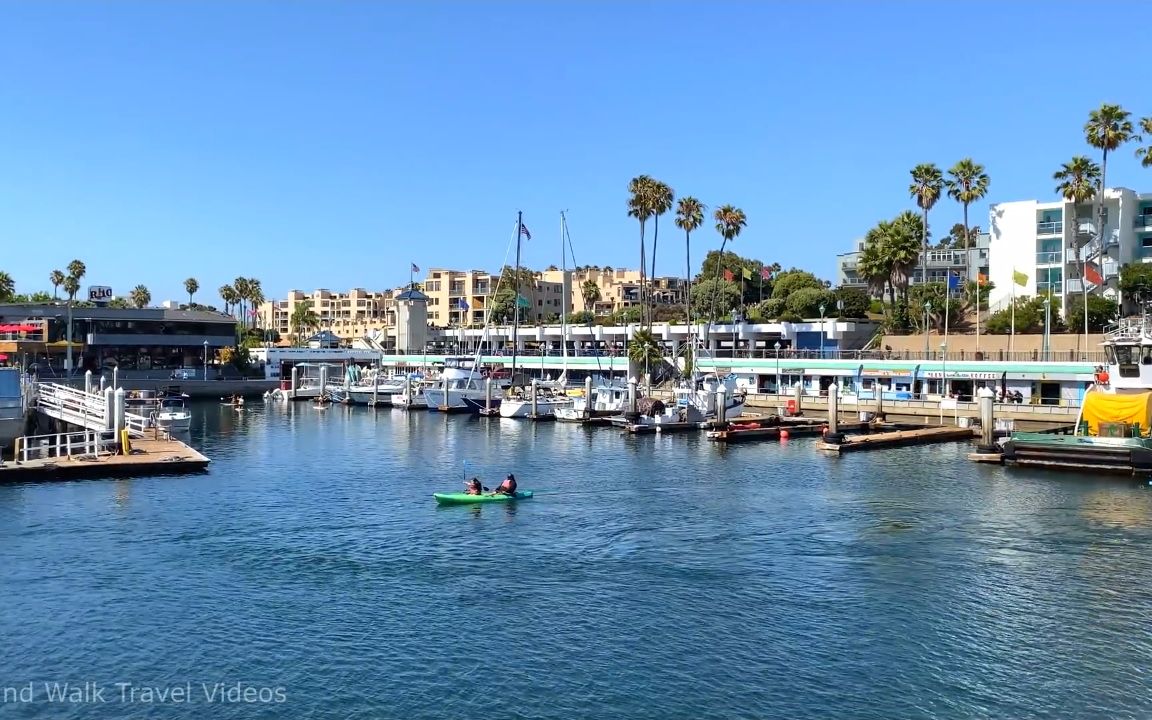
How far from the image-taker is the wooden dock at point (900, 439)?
202 ft

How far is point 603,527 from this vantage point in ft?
124

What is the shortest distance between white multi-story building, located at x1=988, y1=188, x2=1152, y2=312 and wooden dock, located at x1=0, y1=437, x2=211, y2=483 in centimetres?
7748

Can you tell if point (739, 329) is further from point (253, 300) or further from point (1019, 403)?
point (253, 300)

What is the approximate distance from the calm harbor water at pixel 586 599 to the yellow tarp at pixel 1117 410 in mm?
5604

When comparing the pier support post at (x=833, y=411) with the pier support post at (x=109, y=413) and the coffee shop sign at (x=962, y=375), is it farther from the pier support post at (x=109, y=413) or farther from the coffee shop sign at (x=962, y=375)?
the pier support post at (x=109, y=413)

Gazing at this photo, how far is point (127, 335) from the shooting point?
419 feet

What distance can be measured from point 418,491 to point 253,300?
142m

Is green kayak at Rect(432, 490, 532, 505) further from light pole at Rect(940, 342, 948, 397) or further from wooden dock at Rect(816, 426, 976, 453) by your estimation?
light pole at Rect(940, 342, 948, 397)

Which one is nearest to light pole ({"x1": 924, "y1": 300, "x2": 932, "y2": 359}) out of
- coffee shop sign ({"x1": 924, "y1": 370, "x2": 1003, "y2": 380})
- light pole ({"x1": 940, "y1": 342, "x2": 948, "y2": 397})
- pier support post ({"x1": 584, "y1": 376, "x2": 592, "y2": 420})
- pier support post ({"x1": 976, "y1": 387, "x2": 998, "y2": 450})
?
coffee shop sign ({"x1": 924, "y1": 370, "x2": 1003, "y2": 380})

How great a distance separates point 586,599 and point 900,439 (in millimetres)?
42689

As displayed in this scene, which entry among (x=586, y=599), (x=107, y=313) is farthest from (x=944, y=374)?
(x=107, y=313)

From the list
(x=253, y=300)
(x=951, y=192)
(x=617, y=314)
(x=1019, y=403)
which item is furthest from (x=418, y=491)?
(x=253, y=300)

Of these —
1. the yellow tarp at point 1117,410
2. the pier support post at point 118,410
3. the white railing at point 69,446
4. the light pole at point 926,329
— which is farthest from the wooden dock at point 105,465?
the light pole at point 926,329

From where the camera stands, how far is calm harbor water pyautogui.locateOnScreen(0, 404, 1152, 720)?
2131cm
